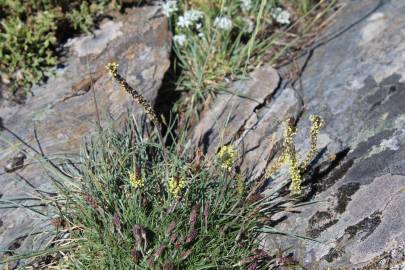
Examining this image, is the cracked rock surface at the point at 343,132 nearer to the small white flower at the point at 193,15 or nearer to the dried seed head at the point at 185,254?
the dried seed head at the point at 185,254

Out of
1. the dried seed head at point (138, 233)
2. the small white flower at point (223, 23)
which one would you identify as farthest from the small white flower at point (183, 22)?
the dried seed head at point (138, 233)

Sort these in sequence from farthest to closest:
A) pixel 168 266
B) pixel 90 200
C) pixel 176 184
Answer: pixel 90 200
pixel 176 184
pixel 168 266

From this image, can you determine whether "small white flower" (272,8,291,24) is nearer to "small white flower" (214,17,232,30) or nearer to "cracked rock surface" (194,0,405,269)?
"cracked rock surface" (194,0,405,269)

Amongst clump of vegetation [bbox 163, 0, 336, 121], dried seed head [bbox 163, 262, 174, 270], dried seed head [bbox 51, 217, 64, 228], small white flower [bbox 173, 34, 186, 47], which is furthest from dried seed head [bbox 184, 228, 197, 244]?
small white flower [bbox 173, 34, 186, 47]

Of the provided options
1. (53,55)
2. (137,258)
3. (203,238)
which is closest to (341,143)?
(203,238)

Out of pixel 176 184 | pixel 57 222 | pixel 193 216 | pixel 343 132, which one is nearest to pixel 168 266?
pixel 193 216

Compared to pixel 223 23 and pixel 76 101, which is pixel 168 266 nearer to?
pixel 76 101

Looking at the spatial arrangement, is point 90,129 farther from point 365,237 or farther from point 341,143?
point 365,237
